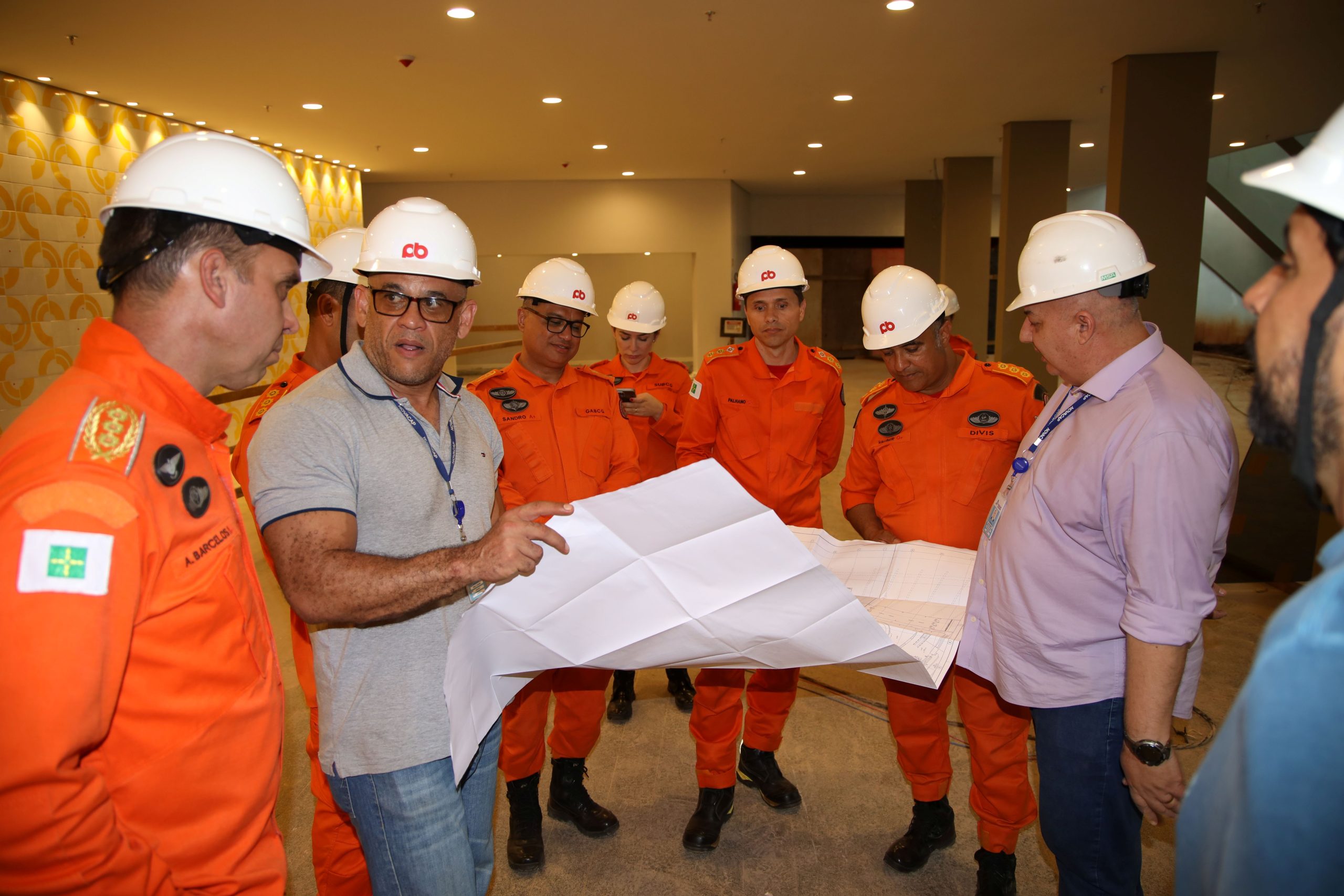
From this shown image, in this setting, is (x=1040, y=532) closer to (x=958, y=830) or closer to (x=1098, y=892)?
(x=1098, y=892)

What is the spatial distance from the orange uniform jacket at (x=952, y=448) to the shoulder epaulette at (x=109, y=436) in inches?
86.5

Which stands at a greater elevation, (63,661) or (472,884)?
(63,661)

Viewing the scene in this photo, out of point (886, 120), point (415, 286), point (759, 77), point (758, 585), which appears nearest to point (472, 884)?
point (758, 585)

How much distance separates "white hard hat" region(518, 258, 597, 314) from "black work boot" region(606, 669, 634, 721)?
182cm

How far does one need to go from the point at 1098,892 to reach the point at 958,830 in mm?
1191

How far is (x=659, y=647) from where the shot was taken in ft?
5.41

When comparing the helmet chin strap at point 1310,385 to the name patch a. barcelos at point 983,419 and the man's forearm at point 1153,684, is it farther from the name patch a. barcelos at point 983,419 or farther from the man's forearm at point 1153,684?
the name patch a. barcelos at point 983,419

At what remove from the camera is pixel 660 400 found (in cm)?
438

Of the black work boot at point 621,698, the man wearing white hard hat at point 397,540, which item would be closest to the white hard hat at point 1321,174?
the man wearing white hard hat at point 397,540

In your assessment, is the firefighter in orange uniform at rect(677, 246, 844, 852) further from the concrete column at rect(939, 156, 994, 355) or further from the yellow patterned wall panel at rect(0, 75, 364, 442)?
the concrete column at rect(939, 156, 994, 355)

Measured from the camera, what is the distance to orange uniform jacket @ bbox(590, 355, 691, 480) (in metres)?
4.20

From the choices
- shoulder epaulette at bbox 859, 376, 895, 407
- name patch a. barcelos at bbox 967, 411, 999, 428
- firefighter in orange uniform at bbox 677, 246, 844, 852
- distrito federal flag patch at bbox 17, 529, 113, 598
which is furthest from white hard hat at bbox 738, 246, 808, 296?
distrito federal flag patch at bbox 17, 529, 113, 598

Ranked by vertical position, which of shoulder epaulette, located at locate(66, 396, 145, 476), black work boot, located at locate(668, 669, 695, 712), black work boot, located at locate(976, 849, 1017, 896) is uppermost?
shoulder epaulette, located at locate(66, 396, 145, 476)

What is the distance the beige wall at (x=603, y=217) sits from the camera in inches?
604
